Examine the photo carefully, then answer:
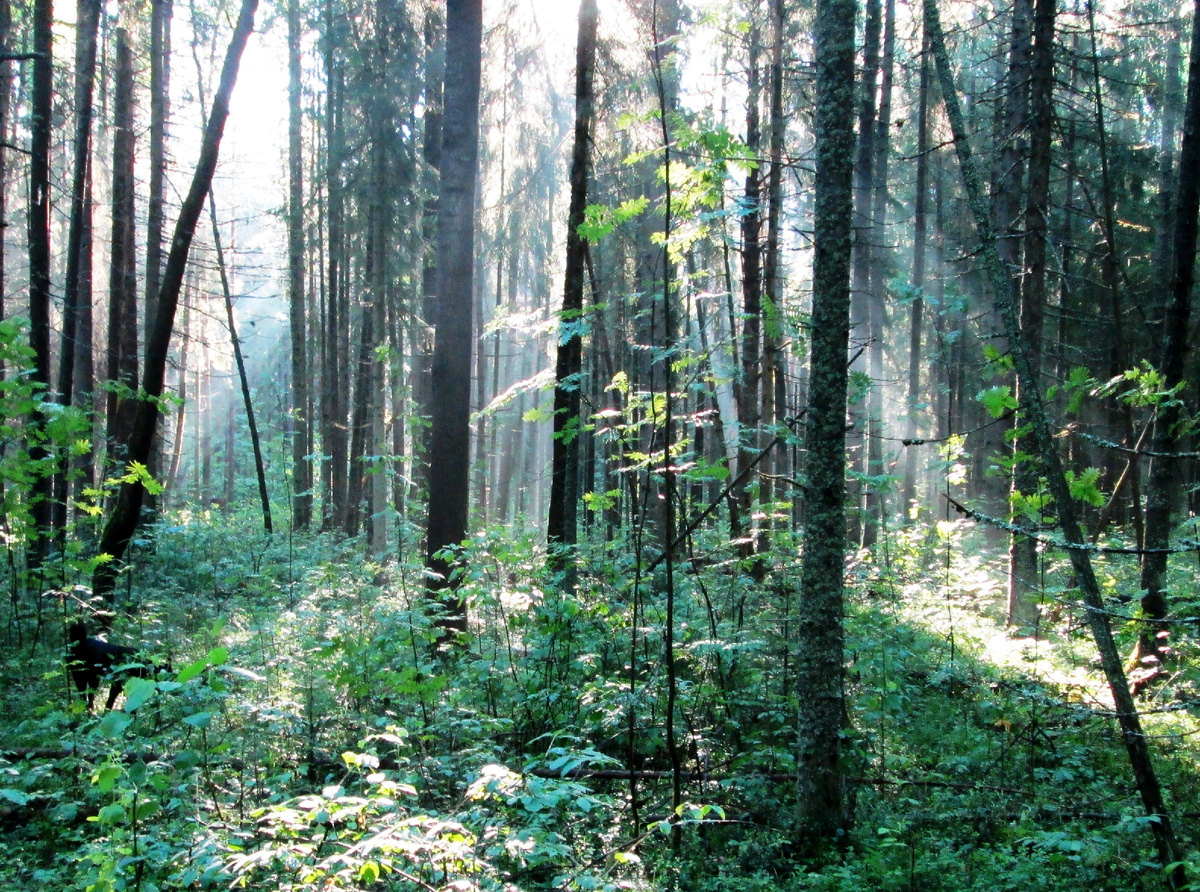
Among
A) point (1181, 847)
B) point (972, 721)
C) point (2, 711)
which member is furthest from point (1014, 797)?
point (2, 711)

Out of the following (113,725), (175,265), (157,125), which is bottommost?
(113,725)

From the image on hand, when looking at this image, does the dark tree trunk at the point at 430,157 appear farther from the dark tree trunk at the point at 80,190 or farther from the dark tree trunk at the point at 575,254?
the dark tree trunk at the point at 575,254

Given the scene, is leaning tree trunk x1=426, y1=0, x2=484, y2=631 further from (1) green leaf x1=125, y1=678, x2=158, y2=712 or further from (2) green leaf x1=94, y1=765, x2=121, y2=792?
(1) green leaf x1=125, y1=678, x2=158, y2=712

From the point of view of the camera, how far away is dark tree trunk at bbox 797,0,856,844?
4.62 metres

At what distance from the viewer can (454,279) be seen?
28.7 feet

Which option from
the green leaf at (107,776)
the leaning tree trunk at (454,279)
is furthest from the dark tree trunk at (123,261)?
the green leaf at (107,776)

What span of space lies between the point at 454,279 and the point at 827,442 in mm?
5509

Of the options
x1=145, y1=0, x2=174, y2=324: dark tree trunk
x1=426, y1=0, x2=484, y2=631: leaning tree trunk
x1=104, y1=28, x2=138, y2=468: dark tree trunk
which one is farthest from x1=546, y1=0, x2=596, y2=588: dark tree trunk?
x1=104, y1=28, x2=138, y2=468: dark tree trunk

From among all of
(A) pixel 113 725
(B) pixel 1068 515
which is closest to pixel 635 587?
(B) pixel 1068 515

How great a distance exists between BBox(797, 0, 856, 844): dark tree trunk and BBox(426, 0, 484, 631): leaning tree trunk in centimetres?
482

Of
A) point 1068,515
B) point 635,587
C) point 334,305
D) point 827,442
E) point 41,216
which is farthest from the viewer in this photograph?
point 334,305

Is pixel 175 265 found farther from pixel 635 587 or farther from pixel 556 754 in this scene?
pixel 556 754

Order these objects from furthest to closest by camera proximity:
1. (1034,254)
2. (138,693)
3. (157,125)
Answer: (157,125)
(1034,254)
(138,693)

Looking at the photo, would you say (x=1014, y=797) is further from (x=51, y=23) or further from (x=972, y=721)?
(x=51, y=23)
